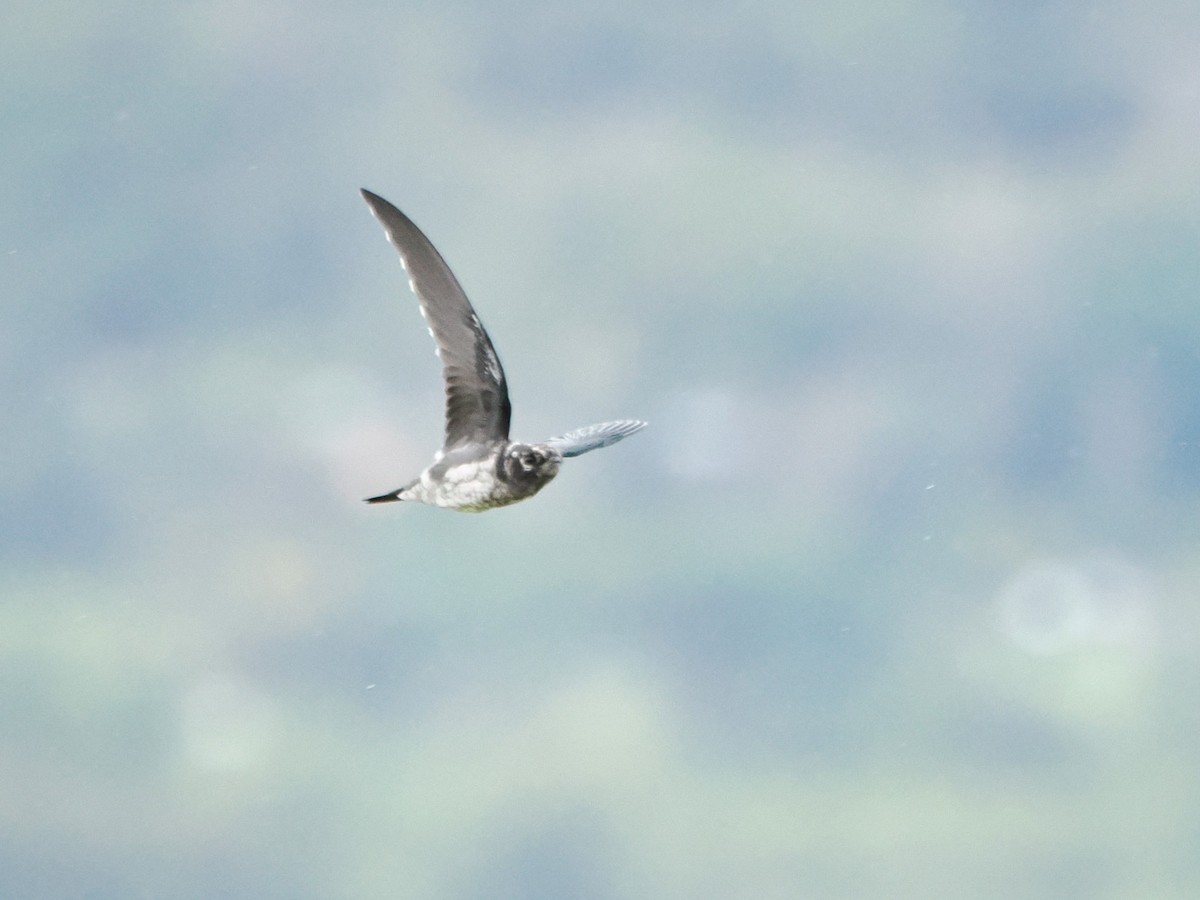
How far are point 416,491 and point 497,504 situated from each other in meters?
0.97

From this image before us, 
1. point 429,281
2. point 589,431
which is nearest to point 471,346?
point 429,281

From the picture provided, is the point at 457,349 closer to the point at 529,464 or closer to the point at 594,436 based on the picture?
the point at 529,464

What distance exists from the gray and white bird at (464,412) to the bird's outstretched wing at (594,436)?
176 mm

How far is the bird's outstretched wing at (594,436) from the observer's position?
17.2m

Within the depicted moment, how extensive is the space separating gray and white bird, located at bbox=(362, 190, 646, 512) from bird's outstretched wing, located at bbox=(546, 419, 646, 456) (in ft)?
0.58

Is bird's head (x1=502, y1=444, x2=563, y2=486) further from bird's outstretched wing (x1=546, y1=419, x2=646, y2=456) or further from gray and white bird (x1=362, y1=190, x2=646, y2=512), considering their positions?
bird's outstretched wing (x1=546, y1=419, x2=646, y2=456)

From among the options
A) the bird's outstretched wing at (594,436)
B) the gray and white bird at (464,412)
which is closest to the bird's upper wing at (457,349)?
the gray and white bird at (464,412)

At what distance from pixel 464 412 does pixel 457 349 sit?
0.59m

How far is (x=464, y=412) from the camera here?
16656 millimetres

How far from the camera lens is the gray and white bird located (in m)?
15.8

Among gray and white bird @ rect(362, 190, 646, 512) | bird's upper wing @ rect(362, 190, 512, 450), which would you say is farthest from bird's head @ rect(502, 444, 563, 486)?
bird's upper wing @ rect(362, 190, 512, 450)

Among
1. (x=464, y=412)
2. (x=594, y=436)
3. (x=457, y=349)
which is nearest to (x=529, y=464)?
(x=464, y=412)

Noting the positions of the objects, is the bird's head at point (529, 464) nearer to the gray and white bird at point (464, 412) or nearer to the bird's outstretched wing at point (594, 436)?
the gray and white bird at point (464, 412)

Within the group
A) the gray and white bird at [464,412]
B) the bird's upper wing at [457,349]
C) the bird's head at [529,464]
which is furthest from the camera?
the bird's upper wing at [457,349]
